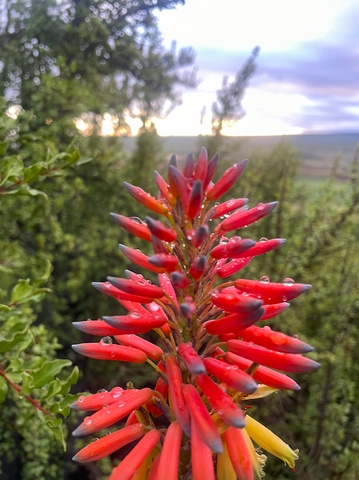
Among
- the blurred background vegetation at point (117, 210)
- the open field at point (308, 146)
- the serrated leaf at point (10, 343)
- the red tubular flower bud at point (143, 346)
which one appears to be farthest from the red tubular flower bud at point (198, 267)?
the open field at point (308, 146)

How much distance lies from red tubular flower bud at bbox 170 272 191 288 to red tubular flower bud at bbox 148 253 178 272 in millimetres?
42

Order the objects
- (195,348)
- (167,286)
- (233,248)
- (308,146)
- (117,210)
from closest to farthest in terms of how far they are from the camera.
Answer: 1. (233,248)
2. (195,348)
3. (167,286)
4. (308,146)
5. (117,210)

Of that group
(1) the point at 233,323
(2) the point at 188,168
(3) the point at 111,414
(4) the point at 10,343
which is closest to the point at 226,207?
(2) the point at 188,168

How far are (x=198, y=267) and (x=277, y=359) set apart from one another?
36 centimetres

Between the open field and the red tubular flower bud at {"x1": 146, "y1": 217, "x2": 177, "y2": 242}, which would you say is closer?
Answer: the red tubular flower bud at {"x1": 146, "y1": 217, "x2": 177, "y2": 242}

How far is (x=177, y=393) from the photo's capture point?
3.73ft

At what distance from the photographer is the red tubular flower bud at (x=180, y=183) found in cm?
114

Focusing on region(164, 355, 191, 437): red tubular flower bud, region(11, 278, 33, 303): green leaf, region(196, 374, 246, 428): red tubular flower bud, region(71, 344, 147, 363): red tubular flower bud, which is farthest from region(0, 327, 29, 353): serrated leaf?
region(196, 374, 246, 428): red tubular flower bud

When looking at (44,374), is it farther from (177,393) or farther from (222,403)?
(222,403)

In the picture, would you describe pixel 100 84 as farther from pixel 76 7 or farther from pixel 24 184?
pixel 24 184

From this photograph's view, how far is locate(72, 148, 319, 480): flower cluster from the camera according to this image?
3.53 ft

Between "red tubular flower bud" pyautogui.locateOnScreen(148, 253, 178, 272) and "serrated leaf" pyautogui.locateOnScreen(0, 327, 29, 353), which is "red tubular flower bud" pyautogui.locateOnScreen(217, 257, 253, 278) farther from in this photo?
"serrated leaf" pyautogui.locateOnScreen(0, 327, 29, 353)

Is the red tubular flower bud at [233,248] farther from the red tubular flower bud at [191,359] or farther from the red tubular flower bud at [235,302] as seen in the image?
the red tubular flower bud at [191,359]

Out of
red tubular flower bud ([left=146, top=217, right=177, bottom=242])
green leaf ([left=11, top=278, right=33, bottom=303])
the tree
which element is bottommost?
green leaf ([left=11, top=278, right=33, bottom=303])
